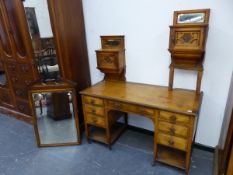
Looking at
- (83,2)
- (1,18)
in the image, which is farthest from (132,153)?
(1,18)

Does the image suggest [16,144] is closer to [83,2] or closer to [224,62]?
[83,2]

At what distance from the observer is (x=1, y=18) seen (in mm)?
2246

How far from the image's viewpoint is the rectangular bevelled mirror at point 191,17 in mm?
1526

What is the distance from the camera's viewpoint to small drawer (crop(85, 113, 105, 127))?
2025 mm

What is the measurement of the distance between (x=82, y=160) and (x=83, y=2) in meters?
1.82

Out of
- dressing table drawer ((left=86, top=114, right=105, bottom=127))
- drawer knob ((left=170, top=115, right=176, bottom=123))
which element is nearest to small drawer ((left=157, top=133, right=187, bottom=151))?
drawer knob ((left=170, top=115, right=176, bottom=123))

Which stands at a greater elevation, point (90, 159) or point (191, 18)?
point (191, 18)

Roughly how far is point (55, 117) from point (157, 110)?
1264 millimetres

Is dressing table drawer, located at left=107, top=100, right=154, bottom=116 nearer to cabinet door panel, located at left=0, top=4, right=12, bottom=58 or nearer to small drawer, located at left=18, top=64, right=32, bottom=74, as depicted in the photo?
small drawer, located at left=18, top=64, right=32, bottom=74

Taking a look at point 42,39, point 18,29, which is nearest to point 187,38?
point 42,39

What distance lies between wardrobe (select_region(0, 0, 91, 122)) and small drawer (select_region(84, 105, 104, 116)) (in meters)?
0.37

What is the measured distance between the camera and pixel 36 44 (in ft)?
6.97

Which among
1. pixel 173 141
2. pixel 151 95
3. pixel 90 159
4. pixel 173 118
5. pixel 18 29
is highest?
pixel 18 29

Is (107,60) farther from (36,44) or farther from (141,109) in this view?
(36,44)
